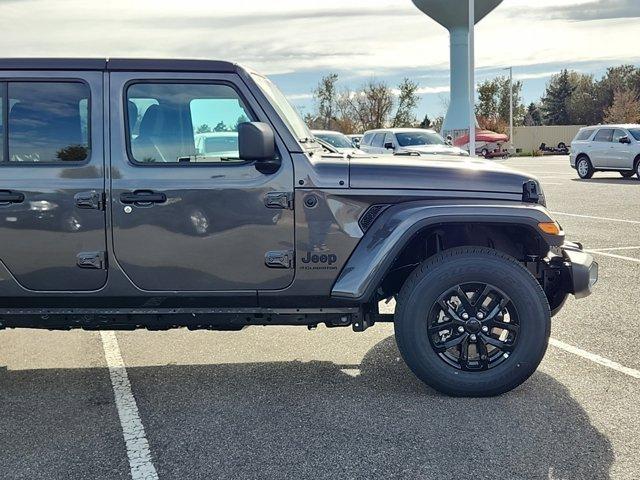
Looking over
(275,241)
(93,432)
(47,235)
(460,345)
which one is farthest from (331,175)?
(93,432)

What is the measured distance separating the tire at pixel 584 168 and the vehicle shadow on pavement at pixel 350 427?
17.9 metres

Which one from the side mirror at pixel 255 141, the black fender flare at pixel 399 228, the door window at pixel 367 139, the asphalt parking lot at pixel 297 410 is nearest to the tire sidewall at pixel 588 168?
the door window at pixel 367 139

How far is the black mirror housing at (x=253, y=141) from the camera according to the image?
3951 millimetres

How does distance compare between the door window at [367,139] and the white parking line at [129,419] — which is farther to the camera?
the door window at [367,139]

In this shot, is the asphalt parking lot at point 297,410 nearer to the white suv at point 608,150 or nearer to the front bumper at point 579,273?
the front bumper at point 579,273

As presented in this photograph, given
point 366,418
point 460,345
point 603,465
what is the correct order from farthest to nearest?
point 460,345
point 366,418
point 603,465

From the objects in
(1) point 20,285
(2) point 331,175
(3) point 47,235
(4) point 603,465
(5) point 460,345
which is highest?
(2) point 331,175

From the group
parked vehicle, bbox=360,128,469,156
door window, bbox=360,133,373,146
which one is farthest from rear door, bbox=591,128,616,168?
door window, bbox=360,133,373,146

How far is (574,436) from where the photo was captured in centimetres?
366

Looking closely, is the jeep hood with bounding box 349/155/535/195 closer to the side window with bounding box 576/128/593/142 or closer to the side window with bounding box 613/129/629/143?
the side window with bounding box 613/129/629/143

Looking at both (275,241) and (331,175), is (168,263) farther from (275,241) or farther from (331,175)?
(331,175)

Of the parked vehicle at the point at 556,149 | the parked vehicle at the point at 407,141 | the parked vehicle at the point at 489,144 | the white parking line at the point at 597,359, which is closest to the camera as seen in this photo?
the white parking line at the point at 597,359

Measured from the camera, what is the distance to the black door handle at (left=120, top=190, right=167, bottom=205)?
13.5 feet

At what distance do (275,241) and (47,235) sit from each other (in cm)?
135
